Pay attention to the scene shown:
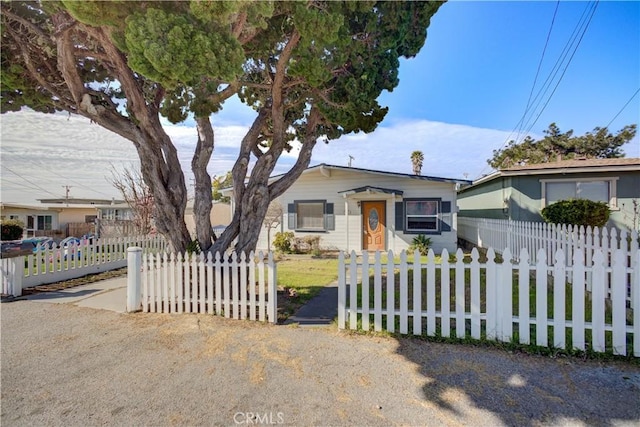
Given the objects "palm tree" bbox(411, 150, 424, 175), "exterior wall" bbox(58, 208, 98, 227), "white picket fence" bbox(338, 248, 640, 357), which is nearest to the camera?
"white picket fence" bbox(338, 248, 640, 357)

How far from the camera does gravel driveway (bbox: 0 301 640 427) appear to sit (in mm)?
2529

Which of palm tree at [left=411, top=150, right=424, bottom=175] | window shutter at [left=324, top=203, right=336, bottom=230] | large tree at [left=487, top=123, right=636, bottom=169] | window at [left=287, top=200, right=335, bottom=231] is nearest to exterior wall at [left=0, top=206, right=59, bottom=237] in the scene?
window at [left=287, top=200, right=335, bottom=231]

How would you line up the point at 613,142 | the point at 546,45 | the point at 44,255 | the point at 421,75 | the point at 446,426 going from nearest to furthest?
1. the point at 446,426
2. the point at 44,255
3. the point at 421,75
4. the point at 546,45
5. the point at 613,142

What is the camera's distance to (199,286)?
530cm

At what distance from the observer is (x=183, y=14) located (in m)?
3.57

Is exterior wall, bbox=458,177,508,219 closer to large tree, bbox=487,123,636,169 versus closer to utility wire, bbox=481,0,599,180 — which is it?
utility wire, bbox=481,0,599,180

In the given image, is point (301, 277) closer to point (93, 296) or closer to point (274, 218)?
point (93, 296)

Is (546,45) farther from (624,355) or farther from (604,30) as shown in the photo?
(624,355)

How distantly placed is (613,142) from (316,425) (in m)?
37.0

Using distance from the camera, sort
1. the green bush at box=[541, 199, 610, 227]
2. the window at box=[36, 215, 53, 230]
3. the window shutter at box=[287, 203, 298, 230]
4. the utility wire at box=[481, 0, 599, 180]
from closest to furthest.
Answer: the green bush at box=[541, 199, 610, 227] → the utility wire at box=[481, 0, 599, 180] → the window shutter at box=[287, 203, 298, 230] → the window at box=[36, 215, 53, 230]

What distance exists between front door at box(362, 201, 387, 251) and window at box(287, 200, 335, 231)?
1.75 metres

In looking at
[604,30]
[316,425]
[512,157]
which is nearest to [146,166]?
[316,425]

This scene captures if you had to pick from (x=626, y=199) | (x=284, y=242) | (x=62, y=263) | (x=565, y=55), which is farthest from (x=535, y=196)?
(x=62, y=263)

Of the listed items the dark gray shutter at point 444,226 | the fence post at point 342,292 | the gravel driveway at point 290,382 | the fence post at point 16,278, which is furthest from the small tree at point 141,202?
the dark gray shutter at point 444,226
